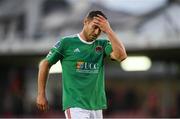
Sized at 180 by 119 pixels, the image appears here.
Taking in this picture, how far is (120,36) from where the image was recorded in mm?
19641

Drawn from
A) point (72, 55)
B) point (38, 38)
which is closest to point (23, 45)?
point (38, 38)

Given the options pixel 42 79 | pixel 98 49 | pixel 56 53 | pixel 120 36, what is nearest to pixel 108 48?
pixel 98 49

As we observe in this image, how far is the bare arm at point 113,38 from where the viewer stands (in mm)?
7223

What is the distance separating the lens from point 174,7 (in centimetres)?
1941

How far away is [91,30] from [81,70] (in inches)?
17.7

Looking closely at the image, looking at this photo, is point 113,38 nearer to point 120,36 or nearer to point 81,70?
point 81,70

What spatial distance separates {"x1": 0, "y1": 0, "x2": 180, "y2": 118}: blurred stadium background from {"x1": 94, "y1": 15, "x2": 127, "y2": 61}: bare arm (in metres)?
12.0

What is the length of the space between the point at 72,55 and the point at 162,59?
667 inches

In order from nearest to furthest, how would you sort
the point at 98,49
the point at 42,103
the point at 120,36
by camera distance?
the point at 42,103, the point at 98,49, the point at 120,36

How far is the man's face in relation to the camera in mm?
7297

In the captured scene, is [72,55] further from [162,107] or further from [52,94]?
[52,94]

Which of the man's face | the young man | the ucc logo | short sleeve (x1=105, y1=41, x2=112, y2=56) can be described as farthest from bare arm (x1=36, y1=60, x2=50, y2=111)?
short sleeve (x1=105, y1=41, x2=112, y2=56)

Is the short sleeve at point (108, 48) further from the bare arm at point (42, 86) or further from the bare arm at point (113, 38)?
the bare arm at point (42, 86)

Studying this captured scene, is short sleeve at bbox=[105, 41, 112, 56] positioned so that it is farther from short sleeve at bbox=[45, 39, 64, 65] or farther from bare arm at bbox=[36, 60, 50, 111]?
bare arm at bbox=[36, 60, 50, 111]
